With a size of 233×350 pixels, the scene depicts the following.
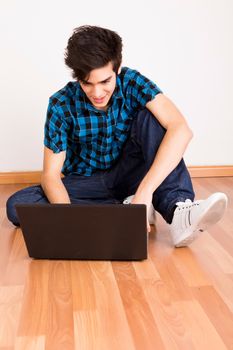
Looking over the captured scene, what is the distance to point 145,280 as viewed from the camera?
1.30 metres

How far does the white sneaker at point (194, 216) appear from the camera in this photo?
4.32ft

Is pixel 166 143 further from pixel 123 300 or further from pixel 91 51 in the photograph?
pixel 123 300

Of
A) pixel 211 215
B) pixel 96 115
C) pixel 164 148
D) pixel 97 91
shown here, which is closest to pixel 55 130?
pixel 96 115

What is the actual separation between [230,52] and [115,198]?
3.92 feet

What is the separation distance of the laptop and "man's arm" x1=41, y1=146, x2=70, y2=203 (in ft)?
0.71

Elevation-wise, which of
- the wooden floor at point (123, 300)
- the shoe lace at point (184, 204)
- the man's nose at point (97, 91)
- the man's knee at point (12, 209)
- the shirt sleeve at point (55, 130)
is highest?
the man's nose at point (97, 91)

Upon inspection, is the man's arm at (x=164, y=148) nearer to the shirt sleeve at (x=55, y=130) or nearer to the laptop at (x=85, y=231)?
the laptop at (x=85, y=231)

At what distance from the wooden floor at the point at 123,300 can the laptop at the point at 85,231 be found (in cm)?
3

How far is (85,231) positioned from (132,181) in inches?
16.4

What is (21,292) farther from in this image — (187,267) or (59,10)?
(59,10)

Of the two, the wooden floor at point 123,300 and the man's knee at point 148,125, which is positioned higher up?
the man's knee at point 148,125

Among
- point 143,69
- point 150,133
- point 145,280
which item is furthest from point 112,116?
point 143,69

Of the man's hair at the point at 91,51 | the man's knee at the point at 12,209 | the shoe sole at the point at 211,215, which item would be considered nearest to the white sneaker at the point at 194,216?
the shoe sole at the point at 211,215

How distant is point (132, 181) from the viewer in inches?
67.8
